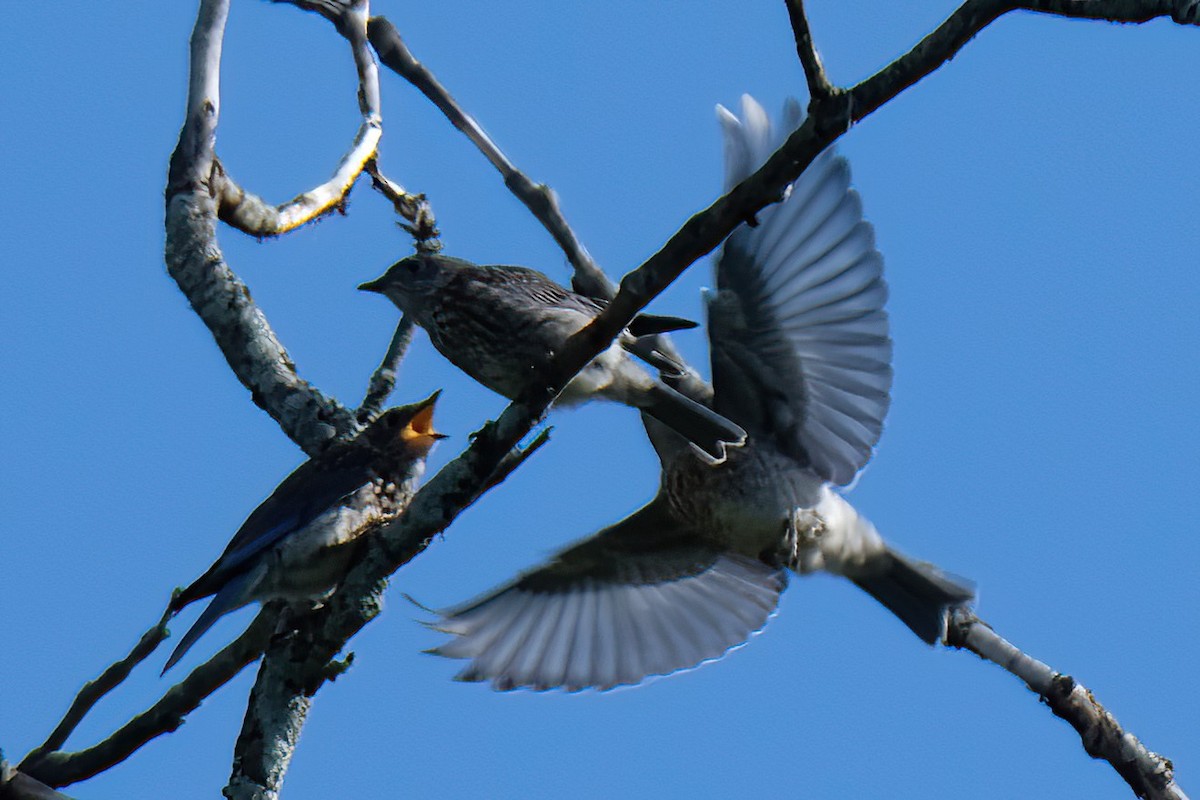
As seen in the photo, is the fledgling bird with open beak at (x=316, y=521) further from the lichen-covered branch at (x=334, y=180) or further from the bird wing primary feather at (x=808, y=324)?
the bird wing primary feather at (x=808, y=324)

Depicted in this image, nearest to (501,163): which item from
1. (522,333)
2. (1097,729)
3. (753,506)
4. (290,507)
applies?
(522,333)

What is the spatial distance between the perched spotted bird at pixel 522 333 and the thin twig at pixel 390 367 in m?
0.29

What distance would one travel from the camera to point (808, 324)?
5574 millimetres

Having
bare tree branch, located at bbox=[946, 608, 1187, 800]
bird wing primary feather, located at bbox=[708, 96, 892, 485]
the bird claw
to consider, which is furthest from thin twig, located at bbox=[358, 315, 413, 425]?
bare tree branch, located at bbox=[946, 608, 1187, 800]

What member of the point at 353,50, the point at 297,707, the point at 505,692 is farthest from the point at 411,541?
the point at 353,50

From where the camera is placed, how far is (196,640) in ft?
15.3

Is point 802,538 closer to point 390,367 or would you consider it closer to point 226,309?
point 390,367

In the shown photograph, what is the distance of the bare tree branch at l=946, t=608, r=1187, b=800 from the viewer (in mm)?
4918

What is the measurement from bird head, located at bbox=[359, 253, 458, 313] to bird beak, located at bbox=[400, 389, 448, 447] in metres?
0.38

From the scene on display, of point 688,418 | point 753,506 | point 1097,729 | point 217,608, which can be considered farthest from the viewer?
point 753,506

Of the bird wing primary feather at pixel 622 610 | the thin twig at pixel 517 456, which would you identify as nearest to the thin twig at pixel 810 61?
the thin twig at pixel 517 456

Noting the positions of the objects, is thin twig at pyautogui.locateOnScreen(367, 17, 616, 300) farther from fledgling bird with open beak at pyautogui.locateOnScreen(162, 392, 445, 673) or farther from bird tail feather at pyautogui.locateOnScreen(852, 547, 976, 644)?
bird tail feather at pyautogui.locateOnScreen(852, 547, 976, 644)

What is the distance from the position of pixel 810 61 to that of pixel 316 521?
97.3 inches

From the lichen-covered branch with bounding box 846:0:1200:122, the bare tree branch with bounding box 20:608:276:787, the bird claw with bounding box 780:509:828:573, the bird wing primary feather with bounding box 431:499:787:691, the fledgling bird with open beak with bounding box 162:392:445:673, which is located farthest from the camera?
the bird wing primary feather with bounding box 431:499:787:691
